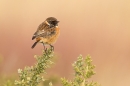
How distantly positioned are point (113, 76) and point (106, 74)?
22 centimetres

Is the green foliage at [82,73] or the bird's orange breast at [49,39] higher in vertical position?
the bird's orange breast at [49,39]

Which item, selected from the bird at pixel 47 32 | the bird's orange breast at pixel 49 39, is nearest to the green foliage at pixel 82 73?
the bird at pixel 47 32

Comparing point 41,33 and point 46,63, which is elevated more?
point 41,33

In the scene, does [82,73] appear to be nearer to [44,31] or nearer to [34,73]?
[34,73]

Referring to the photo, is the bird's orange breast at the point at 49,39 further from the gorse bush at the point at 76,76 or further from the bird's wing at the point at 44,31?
the gorse bush at the point at 76,76

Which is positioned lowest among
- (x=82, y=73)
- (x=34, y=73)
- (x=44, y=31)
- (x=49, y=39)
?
(x=82, y=73)

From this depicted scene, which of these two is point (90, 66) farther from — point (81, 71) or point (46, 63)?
point (46, 63)

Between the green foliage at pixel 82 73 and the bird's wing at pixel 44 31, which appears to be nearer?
the green foliage at pixel 82 73

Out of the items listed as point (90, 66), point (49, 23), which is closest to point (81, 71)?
point (90, 66)

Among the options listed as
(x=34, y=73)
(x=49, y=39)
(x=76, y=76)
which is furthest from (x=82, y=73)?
(x=49, y=39)

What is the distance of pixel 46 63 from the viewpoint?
2.57 meters

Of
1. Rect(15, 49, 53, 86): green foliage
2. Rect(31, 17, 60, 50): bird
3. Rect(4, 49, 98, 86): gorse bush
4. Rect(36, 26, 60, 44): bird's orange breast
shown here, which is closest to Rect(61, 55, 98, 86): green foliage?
Rect(4, 49, 98, 86): gorse bush

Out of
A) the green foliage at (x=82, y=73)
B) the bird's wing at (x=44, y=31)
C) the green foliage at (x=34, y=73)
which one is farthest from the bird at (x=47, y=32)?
the green foliage at (x=82, y=73)

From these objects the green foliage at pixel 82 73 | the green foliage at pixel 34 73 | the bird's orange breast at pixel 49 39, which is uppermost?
the bird's orange breast at pixel 49 39
